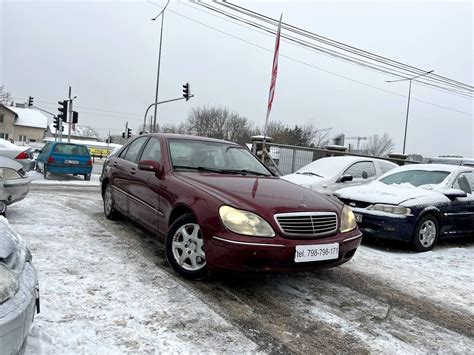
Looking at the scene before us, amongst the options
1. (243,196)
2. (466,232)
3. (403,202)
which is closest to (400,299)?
(243,196)

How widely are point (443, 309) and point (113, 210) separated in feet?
15.3

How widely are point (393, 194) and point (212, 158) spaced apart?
3232 mm

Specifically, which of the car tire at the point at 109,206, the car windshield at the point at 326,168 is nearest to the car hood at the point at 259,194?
the car tire at the point at 109,206

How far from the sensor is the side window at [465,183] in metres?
7.11

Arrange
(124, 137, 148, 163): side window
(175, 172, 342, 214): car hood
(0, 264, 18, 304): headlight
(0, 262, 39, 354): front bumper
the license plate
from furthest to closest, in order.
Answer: (124, 137, 148, 163): side window → (175, 172, 342, 214): car hood → the license plate → (0, 264, 18, 304): headlight → (0, 262, 39, 354): front bumper

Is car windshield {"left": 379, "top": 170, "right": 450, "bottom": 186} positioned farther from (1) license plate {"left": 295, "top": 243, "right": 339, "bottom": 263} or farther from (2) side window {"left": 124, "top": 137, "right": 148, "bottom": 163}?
(2) side window {"left": 124, "top": 137, "right": 148, "bottom": 163}

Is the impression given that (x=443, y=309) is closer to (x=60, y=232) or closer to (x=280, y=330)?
(x=280, y=330)

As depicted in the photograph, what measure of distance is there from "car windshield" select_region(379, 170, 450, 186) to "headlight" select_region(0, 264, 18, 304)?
6.81 meters

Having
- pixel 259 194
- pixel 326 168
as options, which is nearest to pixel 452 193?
pixel 326 168

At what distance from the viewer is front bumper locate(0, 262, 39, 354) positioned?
1799 millimetres

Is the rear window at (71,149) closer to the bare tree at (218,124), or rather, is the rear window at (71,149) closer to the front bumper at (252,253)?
the front bumper at (252,253)

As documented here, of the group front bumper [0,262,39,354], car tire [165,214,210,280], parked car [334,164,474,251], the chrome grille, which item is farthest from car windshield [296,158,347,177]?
front bumper [0,262,39,354]

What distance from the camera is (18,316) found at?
1886mm

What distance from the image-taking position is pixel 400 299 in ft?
13.2
